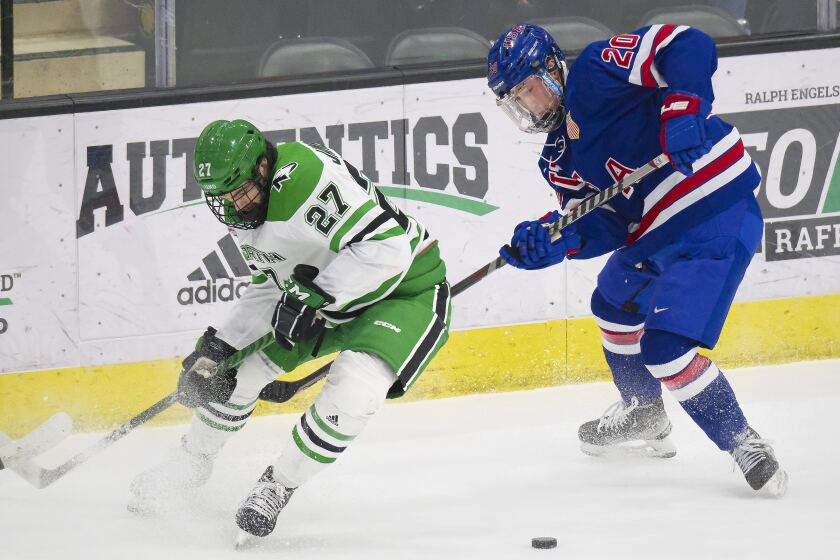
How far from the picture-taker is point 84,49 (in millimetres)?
4043

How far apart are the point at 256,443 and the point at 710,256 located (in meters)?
1.62

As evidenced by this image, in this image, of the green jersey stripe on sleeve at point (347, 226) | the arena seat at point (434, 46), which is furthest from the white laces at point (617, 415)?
the arena seat at point (434, 46)

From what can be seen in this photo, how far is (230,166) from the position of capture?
2512 millimetres

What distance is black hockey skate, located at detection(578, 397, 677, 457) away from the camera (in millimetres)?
3225

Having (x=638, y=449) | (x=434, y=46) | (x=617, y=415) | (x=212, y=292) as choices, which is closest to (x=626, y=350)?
(x=617, y=415)

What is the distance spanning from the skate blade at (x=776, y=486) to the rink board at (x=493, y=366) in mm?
1380

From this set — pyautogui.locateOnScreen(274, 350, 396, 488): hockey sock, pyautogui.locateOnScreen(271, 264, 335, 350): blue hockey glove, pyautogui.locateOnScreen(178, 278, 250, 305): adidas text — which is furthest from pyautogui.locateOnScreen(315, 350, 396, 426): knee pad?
pyautogui.locateOnScreen(178, 278, 250, 305): adidas text

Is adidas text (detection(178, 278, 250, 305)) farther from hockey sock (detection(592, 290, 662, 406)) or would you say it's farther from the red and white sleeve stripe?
the red and white sleeve stripe

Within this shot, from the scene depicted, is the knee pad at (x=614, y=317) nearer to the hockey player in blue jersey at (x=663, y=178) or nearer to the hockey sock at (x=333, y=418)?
the hockey player in blue jersey at (x=663, y=178)

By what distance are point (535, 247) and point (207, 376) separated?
2.84ft

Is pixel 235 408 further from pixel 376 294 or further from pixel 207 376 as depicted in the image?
pixel 376 294

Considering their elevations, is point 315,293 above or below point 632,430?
above

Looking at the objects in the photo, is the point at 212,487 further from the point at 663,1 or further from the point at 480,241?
the point at 663,1

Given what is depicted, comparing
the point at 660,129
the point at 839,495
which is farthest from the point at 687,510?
the point at 660,129
